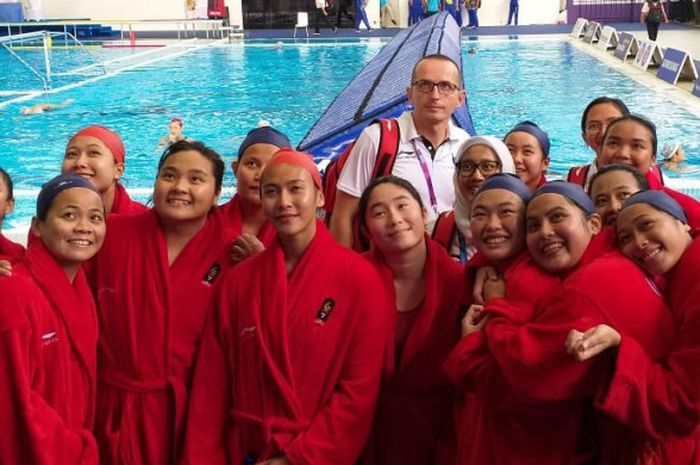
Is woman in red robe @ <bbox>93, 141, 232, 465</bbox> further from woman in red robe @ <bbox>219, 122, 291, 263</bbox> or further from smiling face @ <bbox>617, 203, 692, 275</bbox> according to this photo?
smiling face @ <bbox>617, 203, 692, 275</bbox>

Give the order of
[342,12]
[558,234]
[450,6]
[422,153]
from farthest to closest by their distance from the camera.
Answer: [342,12] < [450,6] < [422,153] < [558,234]

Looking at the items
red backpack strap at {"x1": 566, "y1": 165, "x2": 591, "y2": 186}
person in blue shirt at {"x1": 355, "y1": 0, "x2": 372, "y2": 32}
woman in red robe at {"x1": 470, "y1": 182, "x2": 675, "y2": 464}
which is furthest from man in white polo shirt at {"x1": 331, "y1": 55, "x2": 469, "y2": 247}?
person in blue shirt at {"x1": 355, "y1": 0, "x2": 372, "y2": 32}

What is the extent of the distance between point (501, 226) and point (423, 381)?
56 cm

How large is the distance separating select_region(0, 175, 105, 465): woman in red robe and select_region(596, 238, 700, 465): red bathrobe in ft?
4.84

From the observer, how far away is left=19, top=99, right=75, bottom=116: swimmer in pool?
43.1 feet

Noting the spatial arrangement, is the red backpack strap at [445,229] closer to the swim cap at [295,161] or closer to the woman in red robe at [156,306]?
the swim cap at [295,161]

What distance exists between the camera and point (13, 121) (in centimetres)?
1268

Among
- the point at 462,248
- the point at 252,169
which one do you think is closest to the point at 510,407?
the point at 462,248

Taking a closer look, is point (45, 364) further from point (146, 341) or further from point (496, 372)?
point (496, 372)

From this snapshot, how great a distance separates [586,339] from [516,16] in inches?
1154

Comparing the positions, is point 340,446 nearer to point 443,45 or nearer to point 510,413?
point 510,413

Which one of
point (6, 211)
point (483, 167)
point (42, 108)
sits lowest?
point (42, 108)

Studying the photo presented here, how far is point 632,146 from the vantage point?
10.1 ft

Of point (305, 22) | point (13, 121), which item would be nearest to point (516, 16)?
point (305, 22)
